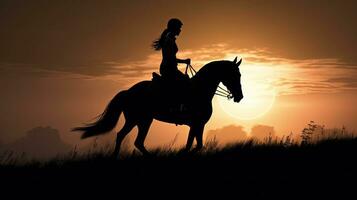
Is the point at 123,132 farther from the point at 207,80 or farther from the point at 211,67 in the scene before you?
the point at 211,67

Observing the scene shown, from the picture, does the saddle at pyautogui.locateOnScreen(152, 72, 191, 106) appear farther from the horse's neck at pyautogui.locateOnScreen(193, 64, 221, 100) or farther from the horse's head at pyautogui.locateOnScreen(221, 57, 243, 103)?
the horse's head at pyautogui.locateOnScreen(221, 57, 243, 103)

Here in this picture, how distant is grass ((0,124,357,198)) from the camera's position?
26.4 feet

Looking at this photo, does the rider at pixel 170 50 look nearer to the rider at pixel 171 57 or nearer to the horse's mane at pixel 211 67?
the rider at pixel 171 57

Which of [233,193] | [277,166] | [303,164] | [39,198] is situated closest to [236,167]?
[277,166]

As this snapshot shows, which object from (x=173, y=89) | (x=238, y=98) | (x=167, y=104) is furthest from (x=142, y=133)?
(x=238, y=98)

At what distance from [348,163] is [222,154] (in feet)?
9.78

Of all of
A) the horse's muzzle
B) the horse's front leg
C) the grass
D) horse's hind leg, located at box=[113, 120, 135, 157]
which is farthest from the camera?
the horse's muzzle

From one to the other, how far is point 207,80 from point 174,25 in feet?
6.61

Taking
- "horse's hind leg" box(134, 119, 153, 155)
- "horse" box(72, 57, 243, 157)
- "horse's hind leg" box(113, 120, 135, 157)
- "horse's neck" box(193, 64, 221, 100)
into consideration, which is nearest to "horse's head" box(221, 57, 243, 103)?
"horse" box(72, 57, 243, 157)

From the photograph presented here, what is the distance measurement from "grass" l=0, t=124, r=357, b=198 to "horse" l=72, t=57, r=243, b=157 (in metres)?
0.78

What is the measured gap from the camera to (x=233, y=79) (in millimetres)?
12422

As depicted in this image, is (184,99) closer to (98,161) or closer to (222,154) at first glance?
(222,154)

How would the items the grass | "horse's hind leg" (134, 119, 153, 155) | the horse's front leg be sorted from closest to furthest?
the grass
"horse's hind leg" (134, 119, 153, 155)
the horse's front leg

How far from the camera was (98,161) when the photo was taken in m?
10.2
